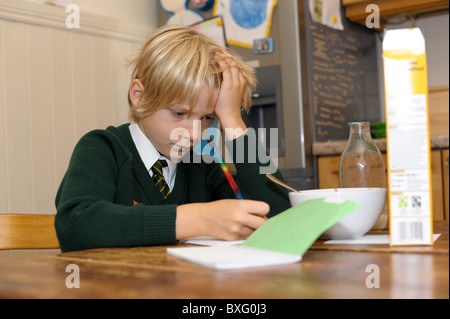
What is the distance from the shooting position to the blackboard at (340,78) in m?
2.33

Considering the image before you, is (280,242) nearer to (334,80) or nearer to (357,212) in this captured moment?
(357,212)

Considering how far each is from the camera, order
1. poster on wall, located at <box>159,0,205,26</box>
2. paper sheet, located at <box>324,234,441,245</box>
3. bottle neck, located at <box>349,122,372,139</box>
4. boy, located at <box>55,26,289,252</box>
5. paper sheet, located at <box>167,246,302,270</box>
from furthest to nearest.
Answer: poster on wall, located at <box>159,0,205,26</box>, boy, located at <box>55,26,289,252</box>, bottle neck, located at <box>349,122,372,139</box>, paper sheet, located at <box>324,234,441,245</box>, paper sheet, located at <box>167,246,302,270</box>

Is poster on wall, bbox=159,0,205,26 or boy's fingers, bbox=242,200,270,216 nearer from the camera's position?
boy's fingers, bbox=242,200,270,216

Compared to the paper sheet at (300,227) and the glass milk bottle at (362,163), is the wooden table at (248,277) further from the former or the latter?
the glass milk bottle at (362,163)

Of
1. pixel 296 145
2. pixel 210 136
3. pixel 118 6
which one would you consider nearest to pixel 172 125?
pixel 210 136

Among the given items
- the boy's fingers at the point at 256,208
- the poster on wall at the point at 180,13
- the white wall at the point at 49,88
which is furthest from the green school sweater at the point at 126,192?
the poster on wall at the point at 180,13

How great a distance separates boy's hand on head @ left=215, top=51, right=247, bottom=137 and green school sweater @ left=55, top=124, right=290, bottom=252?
0.05 meters

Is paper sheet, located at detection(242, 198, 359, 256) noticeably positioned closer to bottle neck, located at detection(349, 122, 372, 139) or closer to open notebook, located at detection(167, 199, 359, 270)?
open notebook, located at detection(167, 199, 359, 270)

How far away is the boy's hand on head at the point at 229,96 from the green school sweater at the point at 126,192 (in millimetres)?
46

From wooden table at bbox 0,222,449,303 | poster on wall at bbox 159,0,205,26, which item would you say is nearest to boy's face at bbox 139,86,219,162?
wooden table at bbox 0,222,449,303

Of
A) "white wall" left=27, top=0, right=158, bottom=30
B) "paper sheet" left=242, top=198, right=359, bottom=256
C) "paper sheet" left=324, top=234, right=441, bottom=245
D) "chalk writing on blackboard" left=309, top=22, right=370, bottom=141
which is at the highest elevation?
"white wall" left=27, top=0, right=158, bottom=30

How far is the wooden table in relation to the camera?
445 mm

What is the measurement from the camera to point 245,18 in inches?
93.5

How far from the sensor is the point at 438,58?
2.67 metres
